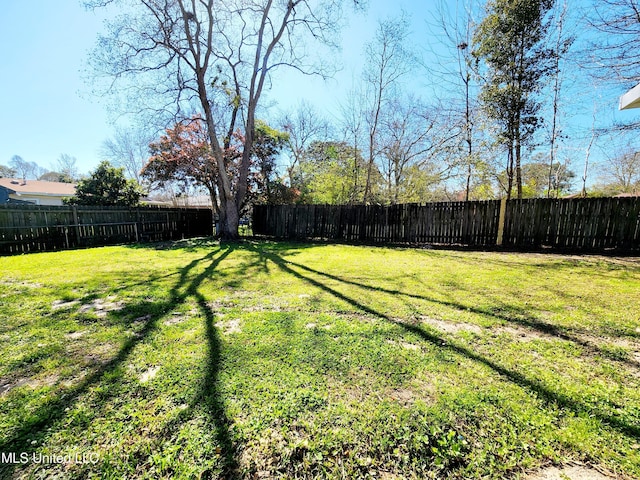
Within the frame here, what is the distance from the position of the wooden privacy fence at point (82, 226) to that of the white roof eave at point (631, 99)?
41.0 feet

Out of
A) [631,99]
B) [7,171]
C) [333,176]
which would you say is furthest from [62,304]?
[7,171]

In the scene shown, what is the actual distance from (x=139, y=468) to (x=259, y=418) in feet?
1.78

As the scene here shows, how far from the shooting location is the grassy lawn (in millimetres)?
1204

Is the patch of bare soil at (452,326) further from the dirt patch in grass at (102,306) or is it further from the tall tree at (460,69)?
the tall tree at (460,69)

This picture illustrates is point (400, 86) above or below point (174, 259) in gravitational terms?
above

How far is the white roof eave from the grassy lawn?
2.24 metres

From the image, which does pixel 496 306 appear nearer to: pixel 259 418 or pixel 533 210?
pixel 259 418

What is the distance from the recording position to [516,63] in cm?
844

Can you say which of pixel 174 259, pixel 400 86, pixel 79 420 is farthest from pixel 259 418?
pixel 400 86

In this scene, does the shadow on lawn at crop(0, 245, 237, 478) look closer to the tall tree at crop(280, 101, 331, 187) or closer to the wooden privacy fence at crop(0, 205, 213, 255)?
the wooden privacy fence at crop(0, 205, 213, 255)

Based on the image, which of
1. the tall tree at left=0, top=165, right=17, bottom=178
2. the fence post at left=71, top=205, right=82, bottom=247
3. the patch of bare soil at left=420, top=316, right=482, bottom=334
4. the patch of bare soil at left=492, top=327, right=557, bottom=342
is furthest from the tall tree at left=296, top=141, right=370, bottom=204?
the tall tree at left=0, top=165, right=17, bottom=178

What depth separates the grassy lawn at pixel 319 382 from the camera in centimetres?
120

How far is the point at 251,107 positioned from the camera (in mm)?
9500

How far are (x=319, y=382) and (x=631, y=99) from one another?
4.17m
